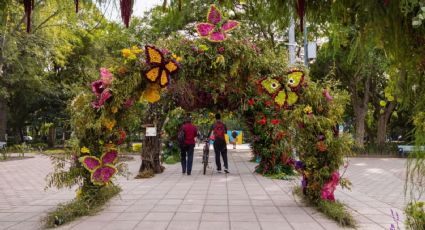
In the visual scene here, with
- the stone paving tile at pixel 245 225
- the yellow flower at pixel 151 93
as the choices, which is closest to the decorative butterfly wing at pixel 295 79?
the yellow flower at pixel 151 93

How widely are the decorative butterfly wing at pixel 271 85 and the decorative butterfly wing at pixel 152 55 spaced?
2.14m

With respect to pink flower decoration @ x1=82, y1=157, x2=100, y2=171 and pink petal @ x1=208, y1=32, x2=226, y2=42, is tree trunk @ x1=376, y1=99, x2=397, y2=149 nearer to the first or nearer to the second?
pink petal @ x1=208, y1=32, x2=226, y2=42

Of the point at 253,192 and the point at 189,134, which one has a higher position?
the point at 189,134

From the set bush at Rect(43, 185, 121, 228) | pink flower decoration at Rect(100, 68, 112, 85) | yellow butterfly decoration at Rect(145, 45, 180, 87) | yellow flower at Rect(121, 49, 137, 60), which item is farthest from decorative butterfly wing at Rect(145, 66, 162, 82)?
bush at Rect(43, 185, 121, 228)

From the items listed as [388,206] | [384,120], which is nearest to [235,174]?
[388,206]

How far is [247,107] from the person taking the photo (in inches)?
528

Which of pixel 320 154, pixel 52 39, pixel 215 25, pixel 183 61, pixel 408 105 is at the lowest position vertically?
pixel 320 154

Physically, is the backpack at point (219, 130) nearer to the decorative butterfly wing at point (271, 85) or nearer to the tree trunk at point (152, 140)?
the tree trunk at point (152, 140)

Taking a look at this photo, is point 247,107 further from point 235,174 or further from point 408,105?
point 408,105

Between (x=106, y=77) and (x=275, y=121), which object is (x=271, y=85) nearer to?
(x=106, y=77)

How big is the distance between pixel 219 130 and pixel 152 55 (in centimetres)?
654

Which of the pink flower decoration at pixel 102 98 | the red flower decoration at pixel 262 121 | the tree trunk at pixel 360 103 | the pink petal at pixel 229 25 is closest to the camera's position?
the pink flower decoration at pixel 102 98

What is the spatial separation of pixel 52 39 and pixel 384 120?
21557 mm

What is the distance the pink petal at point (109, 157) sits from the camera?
7307mm
